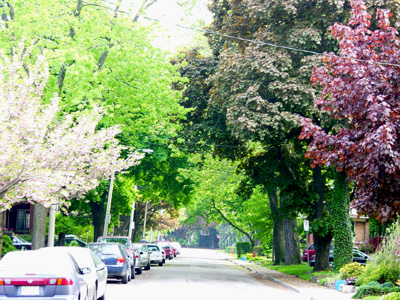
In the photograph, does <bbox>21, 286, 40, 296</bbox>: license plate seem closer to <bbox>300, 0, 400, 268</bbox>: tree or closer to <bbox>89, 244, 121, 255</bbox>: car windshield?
<bbox>300, 0, 400, 268</bbox>: tree

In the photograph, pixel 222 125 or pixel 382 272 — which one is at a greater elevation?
pixel 222 125

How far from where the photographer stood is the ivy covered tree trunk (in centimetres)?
2773

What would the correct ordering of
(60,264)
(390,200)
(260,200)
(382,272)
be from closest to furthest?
(60,264), (390,200), (382,272), (260,200)

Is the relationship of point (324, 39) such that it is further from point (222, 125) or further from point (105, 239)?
point (105, 239)

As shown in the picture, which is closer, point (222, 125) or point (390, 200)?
point (390, 200)

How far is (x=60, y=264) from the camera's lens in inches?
476

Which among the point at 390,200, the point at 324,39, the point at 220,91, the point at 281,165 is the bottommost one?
the point at 390,200

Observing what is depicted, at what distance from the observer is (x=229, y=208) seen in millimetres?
63062

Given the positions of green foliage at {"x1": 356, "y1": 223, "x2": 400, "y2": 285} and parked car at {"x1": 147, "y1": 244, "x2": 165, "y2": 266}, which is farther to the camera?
parked car at {"x1": 147, "y1": 244, "x2": 165, "y2": 266}

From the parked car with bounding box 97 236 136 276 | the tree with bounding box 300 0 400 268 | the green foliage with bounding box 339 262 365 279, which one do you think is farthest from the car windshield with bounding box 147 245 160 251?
the tree with bounding box 300 0 400 268

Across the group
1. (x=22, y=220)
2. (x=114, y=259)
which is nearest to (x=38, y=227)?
(x=114, y=259)

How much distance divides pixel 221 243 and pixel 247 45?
107049mm

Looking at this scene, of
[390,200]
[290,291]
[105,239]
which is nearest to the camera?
[390,200]

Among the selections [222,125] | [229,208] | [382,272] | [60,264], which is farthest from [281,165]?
[229,208]
